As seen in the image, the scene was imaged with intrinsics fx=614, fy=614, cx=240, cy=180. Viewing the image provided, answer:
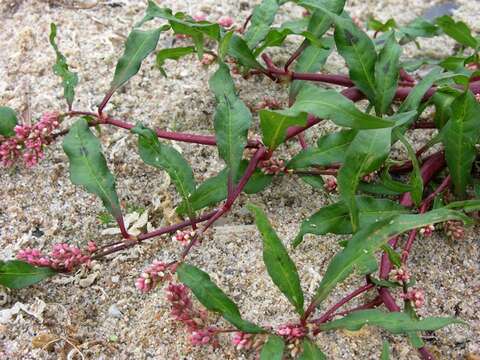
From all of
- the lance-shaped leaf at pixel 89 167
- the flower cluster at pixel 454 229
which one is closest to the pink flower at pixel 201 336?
the lance-shaped leaf at pixel 89 167

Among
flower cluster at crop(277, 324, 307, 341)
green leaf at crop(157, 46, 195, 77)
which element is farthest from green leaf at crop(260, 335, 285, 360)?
green leaf at crop(157, 46, 195, 77)

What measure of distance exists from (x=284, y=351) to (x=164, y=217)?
53 cm

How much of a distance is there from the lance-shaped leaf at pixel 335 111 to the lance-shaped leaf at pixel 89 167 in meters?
0.51

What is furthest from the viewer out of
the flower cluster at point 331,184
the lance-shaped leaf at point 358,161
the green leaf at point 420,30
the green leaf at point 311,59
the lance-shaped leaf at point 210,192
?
the green leaf at point 420,30

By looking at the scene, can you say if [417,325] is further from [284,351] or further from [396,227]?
[284,351]

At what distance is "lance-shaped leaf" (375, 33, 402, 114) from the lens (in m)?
1.69

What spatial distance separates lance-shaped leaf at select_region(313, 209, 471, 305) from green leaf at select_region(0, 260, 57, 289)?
2.21 ft

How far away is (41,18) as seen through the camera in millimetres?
2318

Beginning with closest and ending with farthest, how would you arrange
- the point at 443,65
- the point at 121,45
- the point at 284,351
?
the point at 284,351, the point at 443,65, the point at 121,45

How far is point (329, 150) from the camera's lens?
159 centimetres

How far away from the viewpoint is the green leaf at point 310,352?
1344 mm

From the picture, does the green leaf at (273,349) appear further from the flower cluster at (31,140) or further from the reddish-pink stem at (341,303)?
the flower cluster at (31,140)

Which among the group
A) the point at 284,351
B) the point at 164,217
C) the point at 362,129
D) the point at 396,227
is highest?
the point at 362,129

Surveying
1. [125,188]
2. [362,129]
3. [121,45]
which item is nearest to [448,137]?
[362,129]
